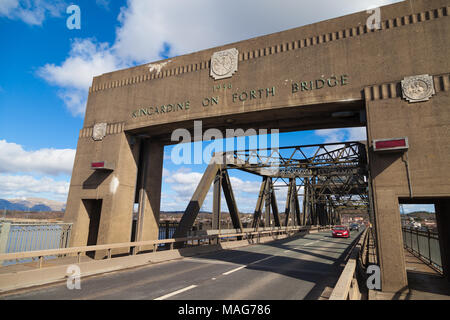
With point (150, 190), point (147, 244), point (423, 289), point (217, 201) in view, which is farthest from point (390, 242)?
point (150, 190)

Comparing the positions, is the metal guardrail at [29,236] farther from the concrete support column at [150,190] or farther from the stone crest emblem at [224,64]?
the stone crest emblem at [224,64]

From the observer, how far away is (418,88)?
1009 cm

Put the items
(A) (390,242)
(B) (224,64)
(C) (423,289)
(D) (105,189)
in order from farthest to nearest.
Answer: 1. (D) (105,189)
2. (B) (224,64)
3. (A) (390,242)
4. (C) (423,289)

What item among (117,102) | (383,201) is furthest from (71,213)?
(383,201)

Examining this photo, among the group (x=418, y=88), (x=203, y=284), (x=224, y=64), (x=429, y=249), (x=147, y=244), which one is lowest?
(x=203, y=284)

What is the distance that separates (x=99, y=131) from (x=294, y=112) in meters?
12.6

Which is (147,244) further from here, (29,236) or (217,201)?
(217,201)

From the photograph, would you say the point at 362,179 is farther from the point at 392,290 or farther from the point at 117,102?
the point at 117,102

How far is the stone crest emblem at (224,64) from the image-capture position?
14.8 meters

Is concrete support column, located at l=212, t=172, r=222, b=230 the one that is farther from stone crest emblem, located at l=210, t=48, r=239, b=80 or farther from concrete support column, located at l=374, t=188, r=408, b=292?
concrete support column, located at l=374, t=188, r=408, b=292

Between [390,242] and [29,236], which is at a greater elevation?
[390,242]
